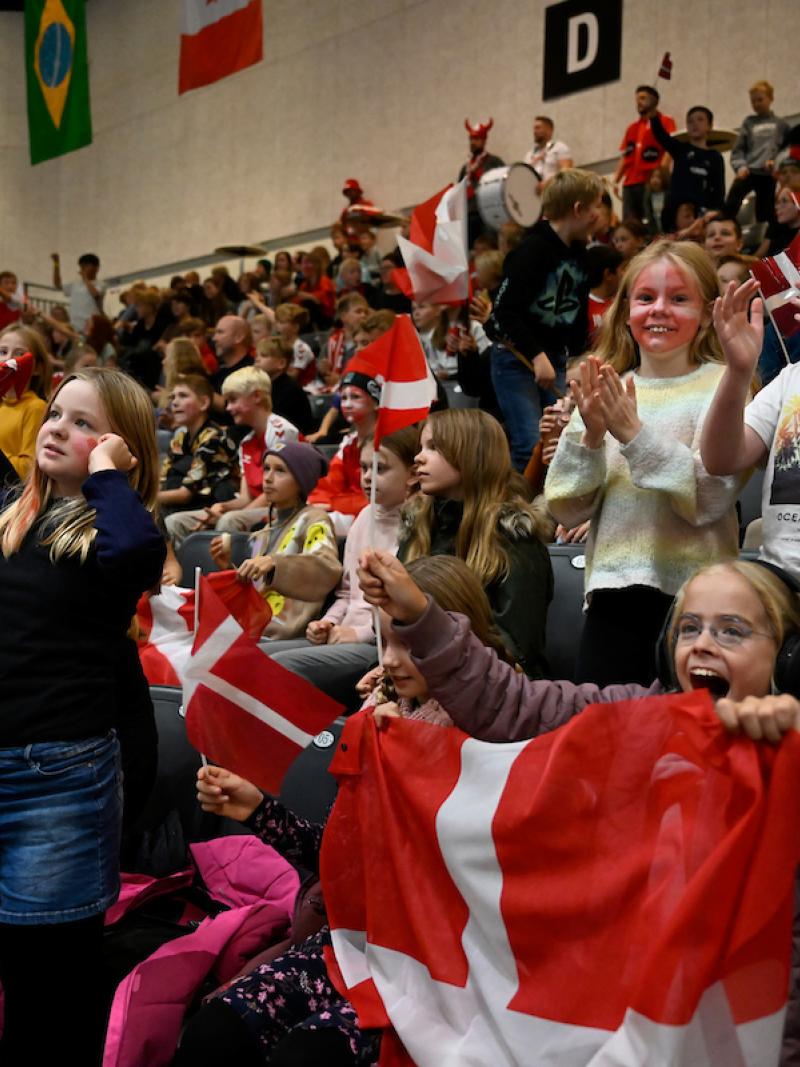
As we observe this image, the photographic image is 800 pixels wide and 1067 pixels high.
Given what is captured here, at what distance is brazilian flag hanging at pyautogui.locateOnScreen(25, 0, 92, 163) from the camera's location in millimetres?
9695

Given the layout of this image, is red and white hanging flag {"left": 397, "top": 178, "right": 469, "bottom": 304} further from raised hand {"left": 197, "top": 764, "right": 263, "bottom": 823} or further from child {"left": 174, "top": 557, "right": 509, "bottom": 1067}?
raised hand {"left": 197, "top": 764, "right": 263, "bottom": 823}

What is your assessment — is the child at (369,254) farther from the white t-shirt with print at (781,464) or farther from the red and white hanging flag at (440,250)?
the white t-shirt with print at (781,464)

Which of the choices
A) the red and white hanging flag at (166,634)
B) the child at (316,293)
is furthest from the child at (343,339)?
the red and white hanging flag at (166,634)

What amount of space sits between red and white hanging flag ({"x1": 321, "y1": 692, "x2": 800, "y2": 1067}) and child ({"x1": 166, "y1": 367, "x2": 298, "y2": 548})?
12.2 feet

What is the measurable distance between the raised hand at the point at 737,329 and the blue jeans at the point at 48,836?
130cm

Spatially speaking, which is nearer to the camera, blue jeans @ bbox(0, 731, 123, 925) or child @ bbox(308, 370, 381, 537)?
blue jeans @ bbox(0, 731, 123, 925)

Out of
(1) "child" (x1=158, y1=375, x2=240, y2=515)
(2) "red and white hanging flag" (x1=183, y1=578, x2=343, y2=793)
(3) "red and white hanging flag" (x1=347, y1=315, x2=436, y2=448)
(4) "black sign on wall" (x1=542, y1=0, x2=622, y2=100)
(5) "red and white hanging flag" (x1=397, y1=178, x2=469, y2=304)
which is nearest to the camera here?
(2) "red and white hanging flag" (x1=183, y1=578, x2=343, y2=793)

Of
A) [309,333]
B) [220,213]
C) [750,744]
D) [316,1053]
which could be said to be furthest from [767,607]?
[220,213]

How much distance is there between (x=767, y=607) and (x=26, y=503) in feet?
4.24

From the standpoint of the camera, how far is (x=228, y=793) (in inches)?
93.4

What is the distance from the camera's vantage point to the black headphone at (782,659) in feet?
5.87

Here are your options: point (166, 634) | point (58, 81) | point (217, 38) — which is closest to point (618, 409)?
point (166, 634)

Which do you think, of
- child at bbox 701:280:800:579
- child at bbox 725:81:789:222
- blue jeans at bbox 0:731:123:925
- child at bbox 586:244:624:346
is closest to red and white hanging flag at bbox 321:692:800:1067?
blue jeans at bbox 0:731:123:925

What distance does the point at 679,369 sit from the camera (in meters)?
2.69
